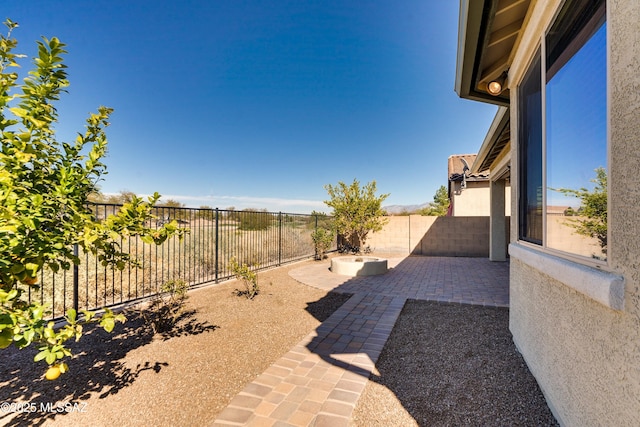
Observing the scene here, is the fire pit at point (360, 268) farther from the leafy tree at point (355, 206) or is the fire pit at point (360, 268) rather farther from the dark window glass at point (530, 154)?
the dark window glass at point (530, 154)

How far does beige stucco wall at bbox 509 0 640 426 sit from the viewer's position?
1.25m

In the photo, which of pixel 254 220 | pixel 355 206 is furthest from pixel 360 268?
pixel 355 206

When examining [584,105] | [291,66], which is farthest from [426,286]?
[291,66]

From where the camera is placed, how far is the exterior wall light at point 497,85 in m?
3.82

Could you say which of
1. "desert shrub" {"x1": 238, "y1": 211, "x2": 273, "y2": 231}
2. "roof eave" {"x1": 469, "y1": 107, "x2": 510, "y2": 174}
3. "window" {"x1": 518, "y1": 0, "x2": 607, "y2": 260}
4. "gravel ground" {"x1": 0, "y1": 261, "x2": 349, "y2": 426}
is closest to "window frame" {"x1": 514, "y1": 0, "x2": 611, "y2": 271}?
"window" {"x1": 518, "y1": 0, "x2": 607, "y2": 260}

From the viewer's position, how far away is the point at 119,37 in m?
7.55

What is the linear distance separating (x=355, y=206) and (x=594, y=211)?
36.6 ft

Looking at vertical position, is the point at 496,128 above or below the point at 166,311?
above

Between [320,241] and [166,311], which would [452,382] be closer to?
[166,311]

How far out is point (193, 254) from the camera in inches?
324

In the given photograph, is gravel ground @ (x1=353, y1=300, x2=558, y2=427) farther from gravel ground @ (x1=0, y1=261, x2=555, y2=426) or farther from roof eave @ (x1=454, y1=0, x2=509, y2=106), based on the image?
roof eave @ (x1=454, y1=0, x2=509, y2=106)

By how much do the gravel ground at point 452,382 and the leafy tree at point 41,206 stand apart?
229cm

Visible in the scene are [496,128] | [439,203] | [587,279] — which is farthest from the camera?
[439,203]

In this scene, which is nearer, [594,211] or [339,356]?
[594,211]
